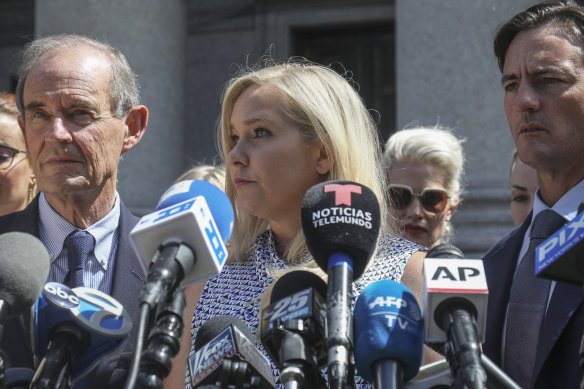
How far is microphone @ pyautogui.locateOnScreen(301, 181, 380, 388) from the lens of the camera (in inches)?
64.7

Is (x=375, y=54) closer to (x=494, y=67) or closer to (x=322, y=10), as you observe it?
(x=322, y=10)

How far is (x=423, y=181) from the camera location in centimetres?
437

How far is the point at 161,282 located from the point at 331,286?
1.16 feet

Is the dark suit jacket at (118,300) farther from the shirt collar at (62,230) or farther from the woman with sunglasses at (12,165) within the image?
the woman with sunglasses at (12,165)

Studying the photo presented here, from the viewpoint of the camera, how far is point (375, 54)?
372 inches

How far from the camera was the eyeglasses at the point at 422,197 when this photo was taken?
429cm

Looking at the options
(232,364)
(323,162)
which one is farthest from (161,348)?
(323,162)

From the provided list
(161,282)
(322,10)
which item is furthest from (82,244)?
(322,10)

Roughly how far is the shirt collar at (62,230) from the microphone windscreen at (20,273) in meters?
1.26

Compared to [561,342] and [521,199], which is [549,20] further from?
[521,199]

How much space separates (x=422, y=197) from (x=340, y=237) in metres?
2.59

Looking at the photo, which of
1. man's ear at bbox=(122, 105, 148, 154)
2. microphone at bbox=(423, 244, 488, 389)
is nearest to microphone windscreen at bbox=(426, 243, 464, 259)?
microphone at bbox=(423, 244, 488, 389)

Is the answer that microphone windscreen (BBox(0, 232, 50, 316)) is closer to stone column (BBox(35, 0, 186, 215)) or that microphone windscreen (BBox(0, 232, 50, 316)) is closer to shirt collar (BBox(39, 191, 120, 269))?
shirt collar (BBox(39, 191, 120, 269))

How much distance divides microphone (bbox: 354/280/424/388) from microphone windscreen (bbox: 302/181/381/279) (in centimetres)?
9
